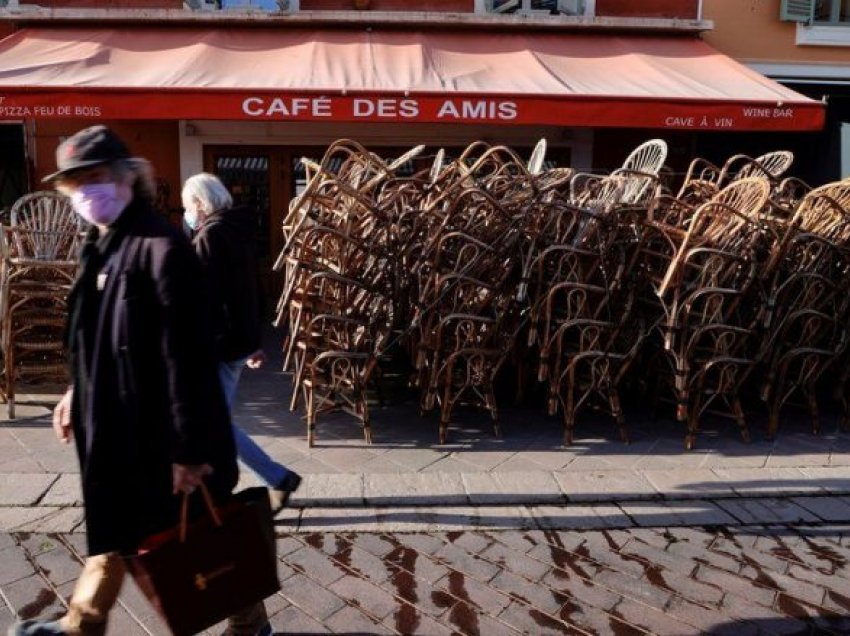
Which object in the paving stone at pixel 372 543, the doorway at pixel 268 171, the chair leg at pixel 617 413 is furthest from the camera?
the doorway at pixel 268 171

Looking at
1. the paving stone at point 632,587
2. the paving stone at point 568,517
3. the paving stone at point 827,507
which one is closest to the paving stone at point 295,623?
the paving stone at point 632,587

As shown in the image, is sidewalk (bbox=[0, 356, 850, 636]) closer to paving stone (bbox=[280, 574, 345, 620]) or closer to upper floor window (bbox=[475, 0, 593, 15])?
paving stone (bbox=[280, 574, 345, 620])

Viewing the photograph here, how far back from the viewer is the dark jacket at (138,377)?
2080mm

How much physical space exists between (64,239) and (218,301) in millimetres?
2484

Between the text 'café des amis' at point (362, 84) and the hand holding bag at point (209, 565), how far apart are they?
4437 mm

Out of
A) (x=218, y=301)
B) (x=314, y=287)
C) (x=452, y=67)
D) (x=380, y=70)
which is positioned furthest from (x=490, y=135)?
(x=218, y=301)

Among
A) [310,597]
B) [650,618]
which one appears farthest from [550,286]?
[310,597]

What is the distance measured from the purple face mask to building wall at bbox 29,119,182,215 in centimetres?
681

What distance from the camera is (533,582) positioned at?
308cm

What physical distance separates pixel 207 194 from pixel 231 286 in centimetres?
48

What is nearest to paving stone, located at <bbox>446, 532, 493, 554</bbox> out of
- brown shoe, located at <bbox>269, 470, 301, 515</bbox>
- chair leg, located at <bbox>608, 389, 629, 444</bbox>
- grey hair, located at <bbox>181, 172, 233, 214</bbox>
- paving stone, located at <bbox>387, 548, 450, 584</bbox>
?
paving stone, located at <bbox>387, 548, 450, 584</bbox>

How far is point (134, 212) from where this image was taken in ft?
7.25

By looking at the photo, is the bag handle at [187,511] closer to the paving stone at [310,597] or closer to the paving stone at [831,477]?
the paving stone at [310,597]

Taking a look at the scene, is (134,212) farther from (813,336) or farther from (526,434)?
(813,336)
